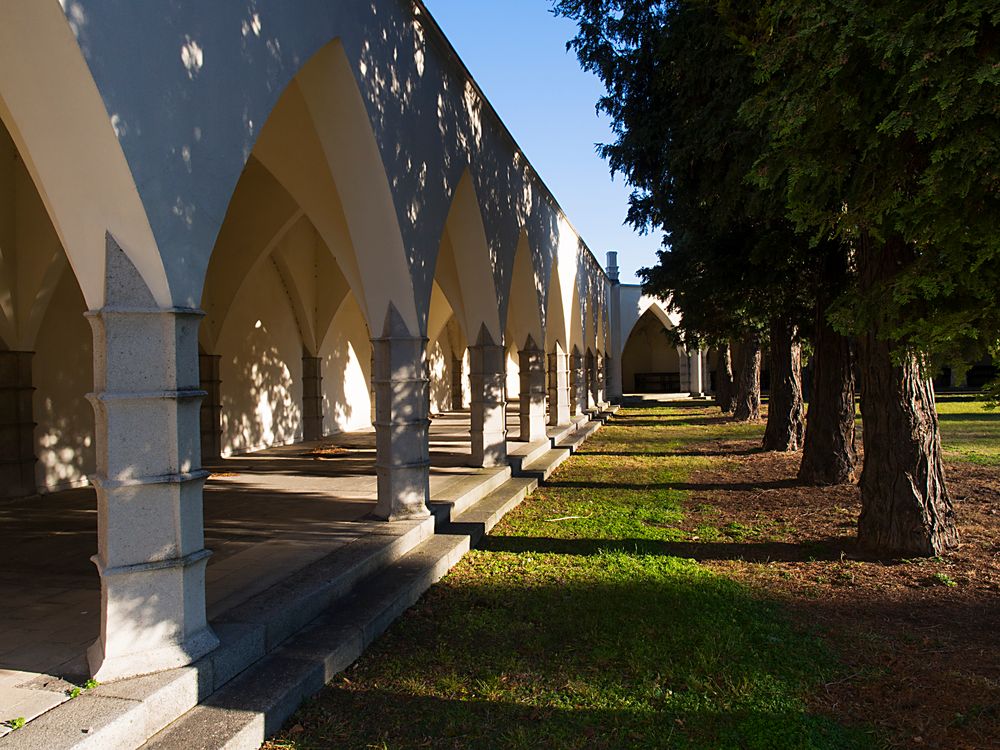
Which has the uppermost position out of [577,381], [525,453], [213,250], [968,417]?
[213,250]

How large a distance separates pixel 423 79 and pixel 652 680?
19.3 feet

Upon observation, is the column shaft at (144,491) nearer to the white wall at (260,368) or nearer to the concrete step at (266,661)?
the concrete step at (266,661)

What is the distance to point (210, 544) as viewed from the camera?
588cm

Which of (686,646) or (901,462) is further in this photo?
(901,462)

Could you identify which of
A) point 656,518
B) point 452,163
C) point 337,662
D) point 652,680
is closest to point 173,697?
point 337,662

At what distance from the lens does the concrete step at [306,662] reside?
3078 mm

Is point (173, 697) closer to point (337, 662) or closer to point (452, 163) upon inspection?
point (337, 662)

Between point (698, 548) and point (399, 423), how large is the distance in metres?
2.87

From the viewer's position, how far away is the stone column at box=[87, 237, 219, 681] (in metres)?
3.25

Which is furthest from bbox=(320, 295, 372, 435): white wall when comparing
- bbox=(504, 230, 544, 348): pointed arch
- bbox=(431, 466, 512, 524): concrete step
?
bbox=(431, 466, 512, 524): concrete step

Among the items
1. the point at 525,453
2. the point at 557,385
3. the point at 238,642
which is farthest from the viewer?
the point at 557,385

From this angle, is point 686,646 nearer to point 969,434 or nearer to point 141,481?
point 141,481

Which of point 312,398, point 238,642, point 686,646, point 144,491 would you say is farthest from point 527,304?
point 144,491

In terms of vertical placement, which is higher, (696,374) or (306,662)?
(696,374)
